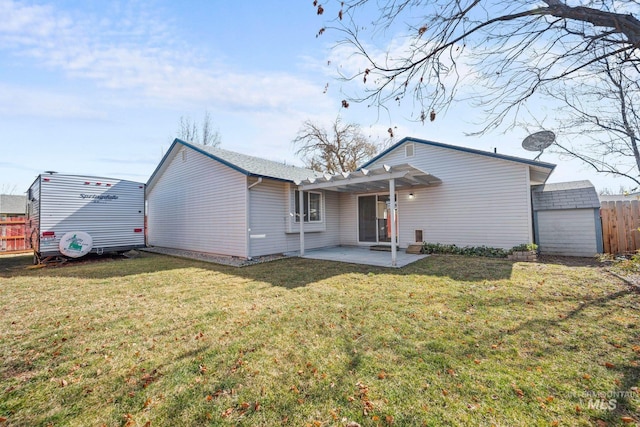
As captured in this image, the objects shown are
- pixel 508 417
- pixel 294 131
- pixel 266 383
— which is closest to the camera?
pixel 508 417

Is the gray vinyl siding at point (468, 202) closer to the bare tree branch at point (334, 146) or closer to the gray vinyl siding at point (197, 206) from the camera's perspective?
the gray vinyl siding at point (197, 206)

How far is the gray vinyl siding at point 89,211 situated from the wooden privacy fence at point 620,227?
1663 cm

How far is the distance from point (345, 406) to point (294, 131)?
2123cm

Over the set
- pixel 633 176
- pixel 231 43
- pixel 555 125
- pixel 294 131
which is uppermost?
pixel 294 131

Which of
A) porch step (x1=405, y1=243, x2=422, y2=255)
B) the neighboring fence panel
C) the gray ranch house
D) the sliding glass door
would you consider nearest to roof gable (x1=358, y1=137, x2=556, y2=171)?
the gray ranch house

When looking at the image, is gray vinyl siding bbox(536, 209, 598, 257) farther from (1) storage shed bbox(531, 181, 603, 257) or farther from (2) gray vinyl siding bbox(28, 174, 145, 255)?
(2) gray vinyl siding bbox(28, 174, 145, 255)

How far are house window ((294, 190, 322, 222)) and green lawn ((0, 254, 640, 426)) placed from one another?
531 centimetres

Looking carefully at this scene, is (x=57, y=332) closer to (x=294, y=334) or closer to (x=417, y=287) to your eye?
(x=294, y=334)

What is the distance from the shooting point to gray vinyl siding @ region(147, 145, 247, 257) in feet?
30.1

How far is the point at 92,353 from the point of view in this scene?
2.90 metres

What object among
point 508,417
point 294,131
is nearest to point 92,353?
point 508,417

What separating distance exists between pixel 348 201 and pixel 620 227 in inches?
375

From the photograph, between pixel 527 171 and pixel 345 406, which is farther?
pixel 527 171

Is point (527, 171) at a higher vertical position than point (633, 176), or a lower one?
higher
